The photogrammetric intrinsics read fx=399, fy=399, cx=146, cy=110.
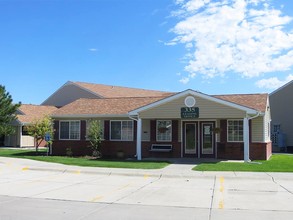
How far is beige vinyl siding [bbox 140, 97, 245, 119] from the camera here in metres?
22.1

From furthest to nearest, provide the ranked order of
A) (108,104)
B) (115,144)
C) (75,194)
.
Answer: (108,104)
(115,144)
(75,194)

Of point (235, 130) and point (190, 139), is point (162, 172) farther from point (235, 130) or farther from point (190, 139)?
point (235, 130)

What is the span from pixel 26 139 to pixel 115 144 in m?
15.4

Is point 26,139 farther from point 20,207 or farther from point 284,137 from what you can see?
point 20,207

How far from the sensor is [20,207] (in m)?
9.41

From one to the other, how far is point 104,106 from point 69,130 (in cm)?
299

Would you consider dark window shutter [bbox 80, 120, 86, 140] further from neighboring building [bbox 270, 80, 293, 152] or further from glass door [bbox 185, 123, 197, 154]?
neighboring building [bbox 270, 80, 293, 152]

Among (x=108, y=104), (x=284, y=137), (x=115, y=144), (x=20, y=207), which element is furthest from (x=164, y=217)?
(x=284, y=137)

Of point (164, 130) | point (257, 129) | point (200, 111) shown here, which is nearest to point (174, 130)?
point (164, 130)

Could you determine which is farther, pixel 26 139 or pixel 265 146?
pixel 26 139

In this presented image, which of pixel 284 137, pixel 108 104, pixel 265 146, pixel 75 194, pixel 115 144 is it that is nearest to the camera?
pixel 75 194

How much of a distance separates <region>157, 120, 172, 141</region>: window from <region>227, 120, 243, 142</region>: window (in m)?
3.67

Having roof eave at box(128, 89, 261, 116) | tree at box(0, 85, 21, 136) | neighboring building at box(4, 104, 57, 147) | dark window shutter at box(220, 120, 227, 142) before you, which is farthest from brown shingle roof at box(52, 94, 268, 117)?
neighboring building at box(4, 104, 57, 147)

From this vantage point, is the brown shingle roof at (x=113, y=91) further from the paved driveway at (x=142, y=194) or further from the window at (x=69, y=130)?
the paved driveway at (x=142, y=194)
